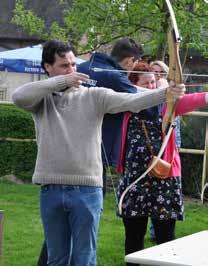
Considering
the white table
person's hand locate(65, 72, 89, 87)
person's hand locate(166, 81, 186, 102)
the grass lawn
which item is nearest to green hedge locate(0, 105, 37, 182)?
the grass lawn

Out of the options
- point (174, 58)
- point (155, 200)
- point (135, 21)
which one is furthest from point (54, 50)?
point (135, 21)

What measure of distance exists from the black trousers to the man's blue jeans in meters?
0.89

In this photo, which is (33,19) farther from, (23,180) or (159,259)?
(159,259)

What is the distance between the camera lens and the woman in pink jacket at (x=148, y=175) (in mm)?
4555

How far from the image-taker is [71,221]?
147 inches

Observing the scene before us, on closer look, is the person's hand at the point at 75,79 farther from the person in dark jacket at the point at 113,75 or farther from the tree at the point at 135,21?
the tree at the point at 135,21

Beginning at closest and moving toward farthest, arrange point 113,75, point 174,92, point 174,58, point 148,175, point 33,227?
point 174,92 → point 174,58 → point 113,75 → point 148,175 → point 33,227

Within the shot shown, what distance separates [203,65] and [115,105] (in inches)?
786

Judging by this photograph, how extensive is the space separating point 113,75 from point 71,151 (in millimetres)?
714

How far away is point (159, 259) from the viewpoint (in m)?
2.86

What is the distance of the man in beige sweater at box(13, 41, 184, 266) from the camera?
3682 mm

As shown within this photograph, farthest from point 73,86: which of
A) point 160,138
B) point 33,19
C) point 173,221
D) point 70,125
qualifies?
point 33,19

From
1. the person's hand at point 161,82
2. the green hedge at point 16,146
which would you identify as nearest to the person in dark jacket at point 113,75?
the person's hand at point 161,82

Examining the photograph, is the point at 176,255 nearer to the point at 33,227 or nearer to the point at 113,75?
the point at 113,75
